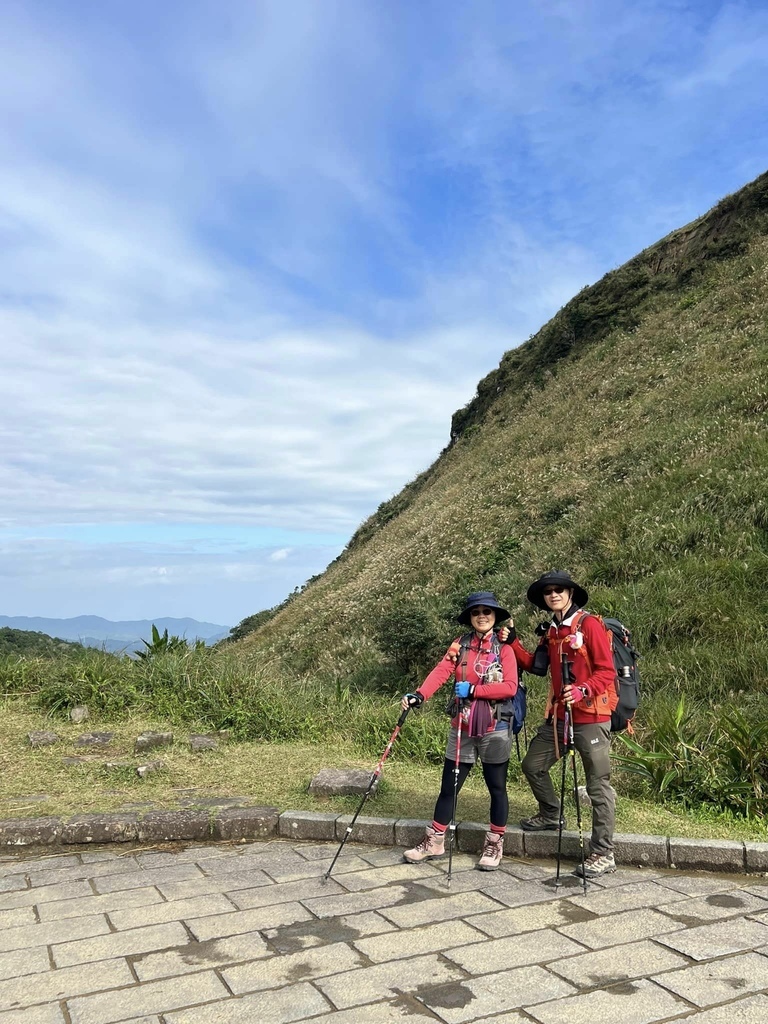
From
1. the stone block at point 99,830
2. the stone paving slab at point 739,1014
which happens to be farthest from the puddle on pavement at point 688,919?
the stone block at point 99,830

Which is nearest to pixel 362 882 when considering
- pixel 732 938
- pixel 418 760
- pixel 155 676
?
pixel 732 938

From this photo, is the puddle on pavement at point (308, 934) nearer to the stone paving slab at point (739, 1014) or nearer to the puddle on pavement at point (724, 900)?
the stone paving slab at point (739, 1014)

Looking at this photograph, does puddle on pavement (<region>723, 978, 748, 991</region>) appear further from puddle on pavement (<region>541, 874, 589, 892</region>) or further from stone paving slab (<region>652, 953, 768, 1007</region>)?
puddle on pavement (<region>541, 874, 589, 892</region>)

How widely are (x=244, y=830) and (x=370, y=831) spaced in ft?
2.91

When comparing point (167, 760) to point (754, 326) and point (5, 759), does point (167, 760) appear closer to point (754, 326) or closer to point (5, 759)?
point (5, 759)

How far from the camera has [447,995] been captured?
10.7ft

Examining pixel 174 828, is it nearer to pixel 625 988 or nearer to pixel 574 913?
pixel 574 913

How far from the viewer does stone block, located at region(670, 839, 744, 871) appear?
4754 mm

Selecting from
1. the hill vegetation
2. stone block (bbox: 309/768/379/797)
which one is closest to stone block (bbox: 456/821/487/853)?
stone block (bbox: 309/768/379/797)

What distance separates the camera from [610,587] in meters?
12.5

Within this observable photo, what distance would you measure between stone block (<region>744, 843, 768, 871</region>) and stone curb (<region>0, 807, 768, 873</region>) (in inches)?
22.3

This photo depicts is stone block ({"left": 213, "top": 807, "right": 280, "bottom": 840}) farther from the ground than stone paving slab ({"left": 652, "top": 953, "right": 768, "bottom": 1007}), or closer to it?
farther from the ground

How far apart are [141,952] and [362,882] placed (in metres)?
1.39

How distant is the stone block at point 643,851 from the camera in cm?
491
